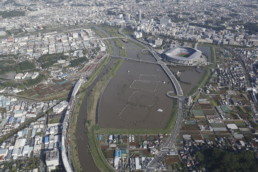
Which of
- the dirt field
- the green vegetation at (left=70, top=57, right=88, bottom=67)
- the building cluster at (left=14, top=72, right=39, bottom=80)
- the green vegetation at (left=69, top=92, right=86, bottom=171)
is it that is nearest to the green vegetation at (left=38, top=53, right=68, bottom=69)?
the building cluster at (left=14, top=72, right=39, bottom=80)

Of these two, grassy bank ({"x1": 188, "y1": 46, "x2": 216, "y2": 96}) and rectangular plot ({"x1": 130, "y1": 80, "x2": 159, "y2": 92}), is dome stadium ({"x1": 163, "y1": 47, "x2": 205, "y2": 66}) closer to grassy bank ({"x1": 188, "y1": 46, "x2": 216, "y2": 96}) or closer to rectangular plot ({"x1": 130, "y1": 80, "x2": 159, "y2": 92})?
grassy bank ({"x1": 188, "y1": 46, "x2": 216, "y2": 96})

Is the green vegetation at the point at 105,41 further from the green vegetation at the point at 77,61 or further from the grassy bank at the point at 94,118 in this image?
the grassy bank at the point at 94,118

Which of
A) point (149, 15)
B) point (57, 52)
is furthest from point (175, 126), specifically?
point (149, 15)

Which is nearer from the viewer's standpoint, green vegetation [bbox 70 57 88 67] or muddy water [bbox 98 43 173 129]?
muddy water [bbox 98 43 173 129]

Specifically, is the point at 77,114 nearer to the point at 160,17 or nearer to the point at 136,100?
the point at 136,100

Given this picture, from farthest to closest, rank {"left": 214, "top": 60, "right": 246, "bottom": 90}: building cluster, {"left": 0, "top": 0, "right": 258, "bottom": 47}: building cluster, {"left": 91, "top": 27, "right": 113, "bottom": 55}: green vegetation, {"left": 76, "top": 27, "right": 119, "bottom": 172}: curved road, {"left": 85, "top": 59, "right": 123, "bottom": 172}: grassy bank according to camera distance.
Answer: {"left": 0, "top": 0, "right": 258, "bottom": 47}: building cluster < {"left": 91, "top": 27, "right": 113, "bottom": 55}: green vegetation < {"left": 214, "top": 60, "right": 246, "bottom": 90}: building cluster < {"left": 85, "top": 59, "right": 123, "bottom": 172}: grassy bank < {"left": 76, "top": 27, "right": 119, "bottom": 172}: curved road

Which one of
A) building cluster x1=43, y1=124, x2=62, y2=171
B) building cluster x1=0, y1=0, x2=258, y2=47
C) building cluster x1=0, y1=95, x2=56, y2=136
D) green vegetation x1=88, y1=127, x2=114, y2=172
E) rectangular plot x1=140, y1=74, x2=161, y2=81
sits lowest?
green vegetation x1=88, y1=127, x2=114, y2=172

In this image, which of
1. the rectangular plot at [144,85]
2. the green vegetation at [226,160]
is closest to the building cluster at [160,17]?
the rectangular plot at [144,85]
